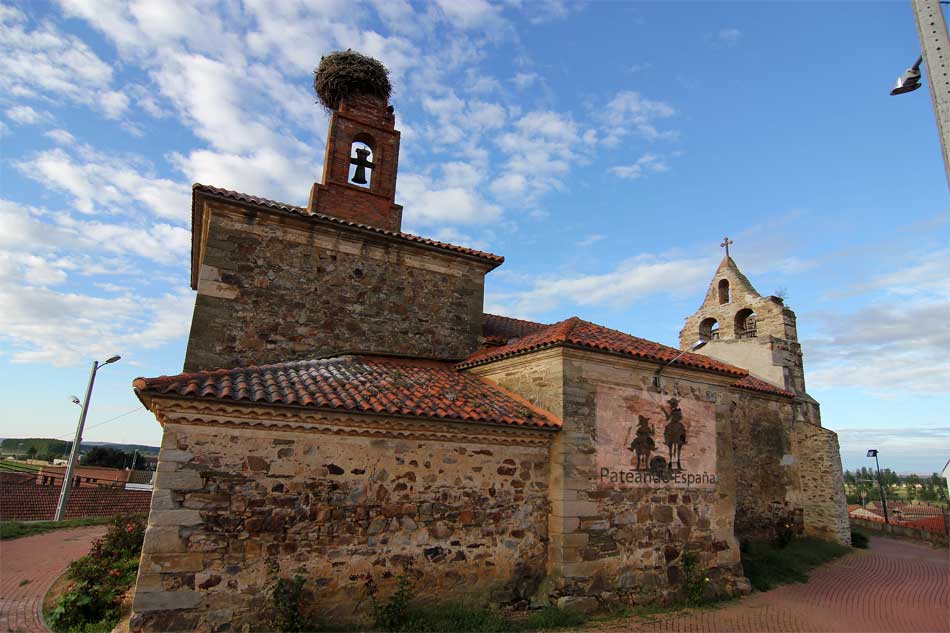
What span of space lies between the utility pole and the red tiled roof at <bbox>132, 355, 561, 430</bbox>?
6.11 metres

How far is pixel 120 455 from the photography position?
130 feet

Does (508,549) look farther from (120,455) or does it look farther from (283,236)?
(120,455)

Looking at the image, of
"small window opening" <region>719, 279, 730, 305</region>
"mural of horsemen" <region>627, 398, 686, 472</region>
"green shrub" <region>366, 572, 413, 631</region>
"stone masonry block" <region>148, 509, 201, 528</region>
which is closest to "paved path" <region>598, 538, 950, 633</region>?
"mural of horsemen" <region>627, 398, 686, 472</region>

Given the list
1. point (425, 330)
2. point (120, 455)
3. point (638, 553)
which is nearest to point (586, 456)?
point (638, 553)

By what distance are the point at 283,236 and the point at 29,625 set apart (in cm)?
747

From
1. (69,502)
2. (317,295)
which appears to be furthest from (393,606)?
(69,502)

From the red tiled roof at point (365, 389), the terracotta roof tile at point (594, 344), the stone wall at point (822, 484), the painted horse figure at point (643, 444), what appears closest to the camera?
the red tiled roof at point (365, 389)

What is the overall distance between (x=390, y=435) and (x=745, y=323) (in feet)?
56.4

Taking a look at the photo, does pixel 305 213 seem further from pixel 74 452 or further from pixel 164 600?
pixel 74 452

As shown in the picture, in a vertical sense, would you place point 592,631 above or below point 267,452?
below

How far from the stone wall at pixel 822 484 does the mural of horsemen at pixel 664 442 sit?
10.8 metres

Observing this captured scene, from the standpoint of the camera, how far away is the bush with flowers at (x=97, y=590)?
7512 mm

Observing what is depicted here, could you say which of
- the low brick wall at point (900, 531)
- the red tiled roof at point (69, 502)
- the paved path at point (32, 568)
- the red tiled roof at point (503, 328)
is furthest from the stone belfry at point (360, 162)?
the low brick wall at point (900, 531)

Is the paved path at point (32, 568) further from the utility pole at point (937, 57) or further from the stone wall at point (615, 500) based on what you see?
the utility pole at point (937, 57)
